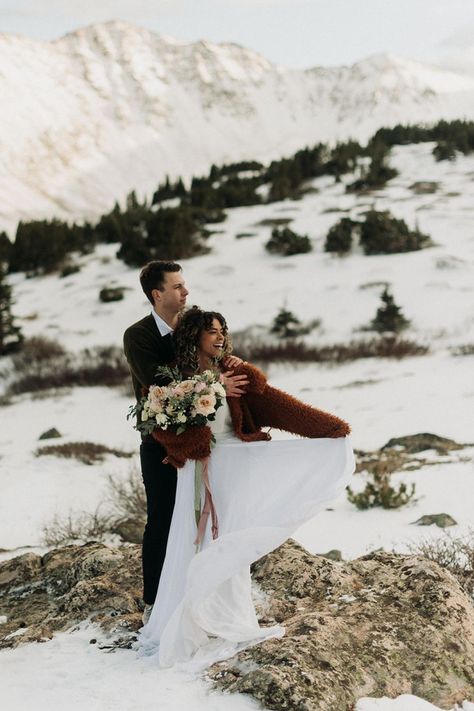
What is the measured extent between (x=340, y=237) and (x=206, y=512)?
18.3 meters

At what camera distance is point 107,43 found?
112562 mm

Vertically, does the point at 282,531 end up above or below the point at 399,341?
above

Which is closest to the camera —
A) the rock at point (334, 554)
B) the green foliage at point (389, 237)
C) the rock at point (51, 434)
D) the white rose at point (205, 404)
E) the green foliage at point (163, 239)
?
the white rose at point (205, 404)

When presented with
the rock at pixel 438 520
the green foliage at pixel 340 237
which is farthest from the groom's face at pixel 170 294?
the green foliage at pixel 340 237

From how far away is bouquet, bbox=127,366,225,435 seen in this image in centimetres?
344

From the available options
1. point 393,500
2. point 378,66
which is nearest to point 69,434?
point 393,500

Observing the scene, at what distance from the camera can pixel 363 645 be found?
3.37m

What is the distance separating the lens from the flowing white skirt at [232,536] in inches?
136

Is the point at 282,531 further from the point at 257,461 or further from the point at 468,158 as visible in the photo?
the point at 468,158

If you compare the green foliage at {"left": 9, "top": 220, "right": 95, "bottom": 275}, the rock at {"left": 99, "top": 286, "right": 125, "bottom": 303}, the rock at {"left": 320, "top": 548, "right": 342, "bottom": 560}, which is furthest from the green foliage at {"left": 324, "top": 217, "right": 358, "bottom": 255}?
the rock at {"left": 320, "top": 548, "right": 342, "bottom": 560}

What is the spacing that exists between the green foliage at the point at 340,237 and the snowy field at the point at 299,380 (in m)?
0.41

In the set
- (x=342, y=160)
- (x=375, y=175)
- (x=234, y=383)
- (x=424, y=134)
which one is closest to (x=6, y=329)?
(x=234, y=383)

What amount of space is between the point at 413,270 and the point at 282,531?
16.5 meters

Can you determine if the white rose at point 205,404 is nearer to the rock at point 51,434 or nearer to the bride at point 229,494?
the bride at point 229,494
